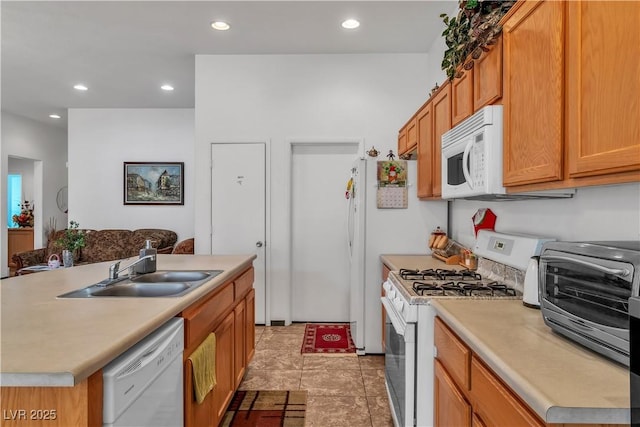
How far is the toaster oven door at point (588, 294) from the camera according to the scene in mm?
927

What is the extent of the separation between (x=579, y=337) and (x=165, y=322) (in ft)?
4.42

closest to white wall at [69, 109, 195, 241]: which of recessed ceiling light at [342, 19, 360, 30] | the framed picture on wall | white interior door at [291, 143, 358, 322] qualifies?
the framed picture on wall

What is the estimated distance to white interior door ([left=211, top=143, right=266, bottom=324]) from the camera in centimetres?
412

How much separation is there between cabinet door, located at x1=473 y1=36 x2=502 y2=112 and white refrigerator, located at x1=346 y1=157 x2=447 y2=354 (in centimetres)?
140

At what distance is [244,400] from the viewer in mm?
2527

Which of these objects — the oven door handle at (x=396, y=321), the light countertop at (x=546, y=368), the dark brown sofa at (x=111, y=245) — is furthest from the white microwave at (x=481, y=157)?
the dark brown sofa at (x=111, y=245)

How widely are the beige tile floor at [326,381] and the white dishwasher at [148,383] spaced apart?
45.3 inches

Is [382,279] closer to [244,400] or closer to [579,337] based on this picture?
[244,400]

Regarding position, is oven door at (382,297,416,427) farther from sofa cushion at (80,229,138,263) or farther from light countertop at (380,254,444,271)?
sofa cushion at (80,229,138,263)

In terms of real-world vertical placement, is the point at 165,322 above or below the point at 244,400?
above

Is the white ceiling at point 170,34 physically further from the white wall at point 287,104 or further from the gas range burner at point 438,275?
the gas range burner at point 438,275

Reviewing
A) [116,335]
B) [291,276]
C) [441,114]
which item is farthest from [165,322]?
[291,276]

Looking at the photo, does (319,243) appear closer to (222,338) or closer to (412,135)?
(412,135)

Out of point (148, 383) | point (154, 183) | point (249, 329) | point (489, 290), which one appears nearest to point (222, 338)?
point (249, 329)
